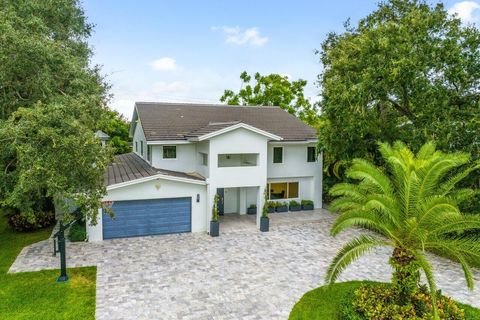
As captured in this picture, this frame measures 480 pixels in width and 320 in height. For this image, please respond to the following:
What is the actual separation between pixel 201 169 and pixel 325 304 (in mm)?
11920

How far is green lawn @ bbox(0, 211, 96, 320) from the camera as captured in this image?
10938 millimetres

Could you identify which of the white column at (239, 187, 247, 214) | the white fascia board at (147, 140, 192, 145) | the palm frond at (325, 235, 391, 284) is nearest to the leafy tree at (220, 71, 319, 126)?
the white column at (239, 187, 247, 214)

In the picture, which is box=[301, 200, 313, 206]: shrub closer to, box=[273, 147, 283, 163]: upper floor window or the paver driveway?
box=[273, 147, 283, 163]: upper floor window

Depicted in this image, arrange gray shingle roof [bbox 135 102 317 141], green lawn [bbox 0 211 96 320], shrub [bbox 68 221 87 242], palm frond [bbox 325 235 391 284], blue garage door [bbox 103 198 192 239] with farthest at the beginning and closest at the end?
1. gray shingle roof [bbox 135 102 317 141]
2. blue garage door [bbox 103 198 192 239]
3. shrub [bbox 68 221 87 242]
4. green lawn [bbox 0 211 96 320]
5. palm frond [bbox 325 235 391 284]

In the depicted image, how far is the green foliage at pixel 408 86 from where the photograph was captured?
53.8 feet

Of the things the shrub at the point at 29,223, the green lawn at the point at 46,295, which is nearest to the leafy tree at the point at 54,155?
the green lawn at the point at 46,295

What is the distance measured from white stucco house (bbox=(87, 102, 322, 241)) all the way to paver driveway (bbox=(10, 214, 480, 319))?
131 centimetres

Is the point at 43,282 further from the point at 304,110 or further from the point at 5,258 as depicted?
the point at 304,110

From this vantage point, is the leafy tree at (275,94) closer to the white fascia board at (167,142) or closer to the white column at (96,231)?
the white fascia board at (167,142)

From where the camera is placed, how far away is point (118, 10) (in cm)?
2117

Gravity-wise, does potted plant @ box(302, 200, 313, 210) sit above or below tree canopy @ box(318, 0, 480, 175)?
below

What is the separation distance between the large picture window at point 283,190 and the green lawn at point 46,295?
45.2 feet

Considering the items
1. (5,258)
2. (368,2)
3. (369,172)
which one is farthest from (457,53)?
(5,258)

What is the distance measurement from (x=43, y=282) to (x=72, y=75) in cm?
937
